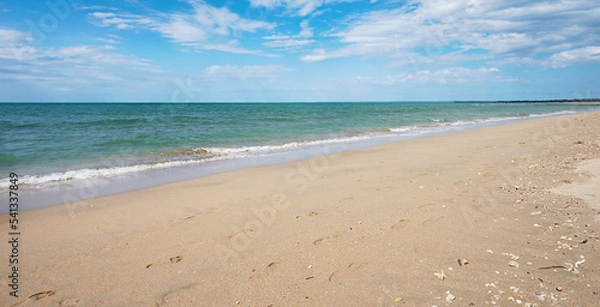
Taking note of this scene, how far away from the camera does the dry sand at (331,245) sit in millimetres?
3180

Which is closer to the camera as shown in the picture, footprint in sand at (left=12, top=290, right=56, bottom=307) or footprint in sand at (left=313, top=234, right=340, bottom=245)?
footprint in sand at (left=12, top=290, right=56, bottom=307)

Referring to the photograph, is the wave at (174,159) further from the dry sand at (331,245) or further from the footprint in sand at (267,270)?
the footprint in sand at (267,270)

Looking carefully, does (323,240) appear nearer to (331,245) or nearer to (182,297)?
(331,245)

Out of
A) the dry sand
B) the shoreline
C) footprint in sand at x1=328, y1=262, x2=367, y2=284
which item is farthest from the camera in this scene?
the shoreline

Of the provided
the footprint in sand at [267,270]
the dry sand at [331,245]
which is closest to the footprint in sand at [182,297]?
the dry sand at [331,245]

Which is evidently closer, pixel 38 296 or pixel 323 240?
pixel 38 296

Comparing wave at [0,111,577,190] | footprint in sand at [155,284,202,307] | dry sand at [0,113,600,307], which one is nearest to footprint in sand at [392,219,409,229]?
dry sand at [0,113,600,307]

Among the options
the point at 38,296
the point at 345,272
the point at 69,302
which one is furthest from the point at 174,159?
the point at 345,272

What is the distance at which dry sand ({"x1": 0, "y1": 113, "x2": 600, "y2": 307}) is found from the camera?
318 centimetres

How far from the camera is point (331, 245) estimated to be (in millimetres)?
4230

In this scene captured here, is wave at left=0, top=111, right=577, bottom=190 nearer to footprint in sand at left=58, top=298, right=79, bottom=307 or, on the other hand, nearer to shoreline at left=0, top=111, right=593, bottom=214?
shoreline at left=0, top=111, right=593, bottom=214

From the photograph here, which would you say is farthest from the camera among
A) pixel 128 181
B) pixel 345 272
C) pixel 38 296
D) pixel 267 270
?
pixel 128 181

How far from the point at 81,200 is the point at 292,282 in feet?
20.5

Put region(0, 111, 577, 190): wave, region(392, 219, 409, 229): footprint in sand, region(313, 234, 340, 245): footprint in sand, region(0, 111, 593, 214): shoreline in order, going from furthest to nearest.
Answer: region(0, 111, 577, 190): wave, region(0, 111, 593, 214): shoreline, region(392, 219, 409, 229): footprint in sand, region(313, 234, 340, 245): footprint in sand
